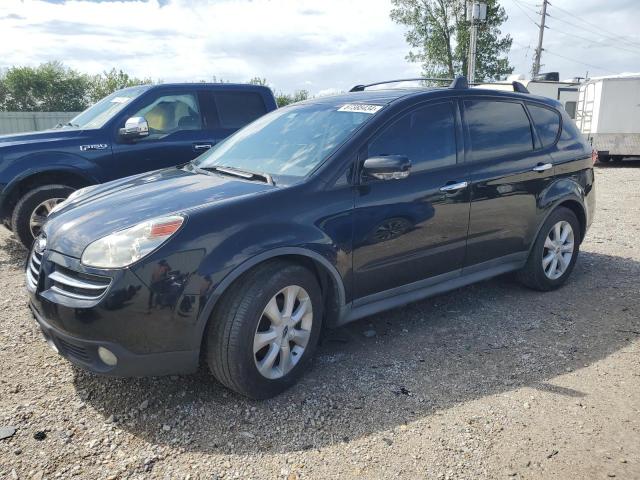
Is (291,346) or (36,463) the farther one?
(291,346)

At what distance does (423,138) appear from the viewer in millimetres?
3744

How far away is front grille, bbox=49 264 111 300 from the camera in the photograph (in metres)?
2.61

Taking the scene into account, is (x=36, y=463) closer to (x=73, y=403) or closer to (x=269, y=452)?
(x=73, y=403)

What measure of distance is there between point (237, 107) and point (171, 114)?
90cm

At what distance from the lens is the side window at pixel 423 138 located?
353cm

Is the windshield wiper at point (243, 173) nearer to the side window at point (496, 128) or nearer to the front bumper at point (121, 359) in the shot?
the front bumper at point (121, 359)

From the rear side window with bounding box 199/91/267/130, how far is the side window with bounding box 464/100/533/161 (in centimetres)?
361

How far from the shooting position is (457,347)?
3738mm

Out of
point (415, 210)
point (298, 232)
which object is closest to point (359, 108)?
point (415, 210)

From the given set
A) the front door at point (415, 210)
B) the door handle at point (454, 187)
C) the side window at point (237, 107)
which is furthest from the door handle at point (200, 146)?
the door handle at point (454, 187)

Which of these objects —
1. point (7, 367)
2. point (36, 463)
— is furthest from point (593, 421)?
point (7, 367)

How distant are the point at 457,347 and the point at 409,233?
892 millimetres

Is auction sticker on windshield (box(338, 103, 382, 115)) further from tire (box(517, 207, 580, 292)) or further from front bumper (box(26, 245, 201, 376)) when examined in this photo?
tire (box(517, 207, 580, 292))

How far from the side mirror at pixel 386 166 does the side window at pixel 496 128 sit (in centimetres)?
102
